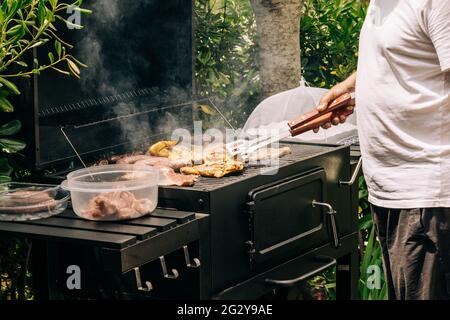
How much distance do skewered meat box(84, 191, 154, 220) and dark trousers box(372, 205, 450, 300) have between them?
908 millimetres

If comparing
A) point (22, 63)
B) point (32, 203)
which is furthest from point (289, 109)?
point (32, 203)

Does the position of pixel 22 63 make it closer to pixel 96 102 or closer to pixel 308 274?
pixel 96 102

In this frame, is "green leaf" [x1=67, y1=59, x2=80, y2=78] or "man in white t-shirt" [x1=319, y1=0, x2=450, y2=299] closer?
"man in white t-shirt" [x1=319, y1=0, x2=450, y2=299]

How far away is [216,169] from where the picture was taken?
11.3 ft

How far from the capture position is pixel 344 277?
427 cm

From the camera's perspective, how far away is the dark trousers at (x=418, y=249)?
3027mm

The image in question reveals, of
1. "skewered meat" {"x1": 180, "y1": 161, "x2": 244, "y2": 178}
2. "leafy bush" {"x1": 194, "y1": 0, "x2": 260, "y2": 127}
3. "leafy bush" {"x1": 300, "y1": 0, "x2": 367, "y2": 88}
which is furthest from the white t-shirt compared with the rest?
"leafy bush" {"x1": 300, "y1": 0, "x2": 367, "y2": 88}

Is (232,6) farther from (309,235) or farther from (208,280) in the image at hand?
(208,280)

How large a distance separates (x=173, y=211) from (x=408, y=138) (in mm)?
896

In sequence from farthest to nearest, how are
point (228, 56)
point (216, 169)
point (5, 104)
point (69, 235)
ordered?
1. point (228, 56)
2. point (216, 169)
3. point (5, 104)
4. point (69, 235)

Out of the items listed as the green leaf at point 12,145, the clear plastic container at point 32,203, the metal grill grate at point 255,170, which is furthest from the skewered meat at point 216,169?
the green leaf at point 12,145

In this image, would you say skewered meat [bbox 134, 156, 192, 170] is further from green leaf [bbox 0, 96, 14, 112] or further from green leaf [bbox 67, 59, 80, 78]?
green leaf [bbox 0, 96, 14, 112]

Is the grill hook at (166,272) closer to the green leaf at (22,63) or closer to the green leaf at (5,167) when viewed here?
the green leaf at (5,167)

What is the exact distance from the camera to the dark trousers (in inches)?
119
